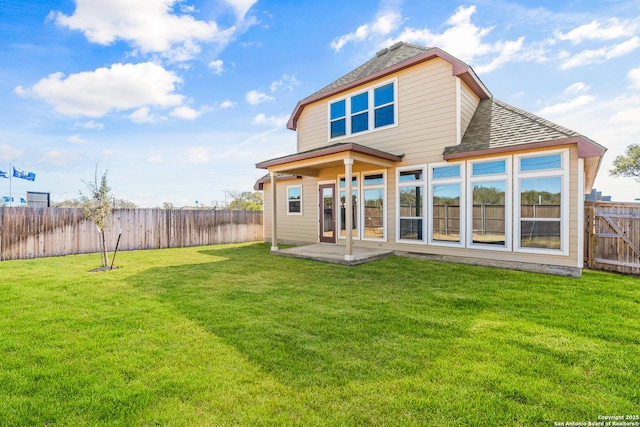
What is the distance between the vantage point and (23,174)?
11.9 metres

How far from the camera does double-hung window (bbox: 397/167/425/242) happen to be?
7.89 m

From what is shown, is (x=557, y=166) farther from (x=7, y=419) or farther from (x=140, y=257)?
(x=140, y=257)

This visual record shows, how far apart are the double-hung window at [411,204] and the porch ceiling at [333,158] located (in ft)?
1.91

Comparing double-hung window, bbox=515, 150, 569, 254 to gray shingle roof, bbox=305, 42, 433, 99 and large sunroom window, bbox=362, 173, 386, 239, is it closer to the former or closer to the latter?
large sunroom window, bbox=362, 173, 386, 239

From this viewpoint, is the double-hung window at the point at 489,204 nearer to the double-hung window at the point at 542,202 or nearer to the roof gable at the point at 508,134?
the double-hung window at the point at 542,202

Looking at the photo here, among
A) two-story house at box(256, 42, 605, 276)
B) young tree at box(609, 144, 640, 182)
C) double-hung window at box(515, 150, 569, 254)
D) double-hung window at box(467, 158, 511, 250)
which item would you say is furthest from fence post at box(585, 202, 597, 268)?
young tree at box(609, 144, 640, 182)

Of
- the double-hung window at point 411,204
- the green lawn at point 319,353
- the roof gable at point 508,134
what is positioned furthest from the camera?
the double-hung window at point 411,204

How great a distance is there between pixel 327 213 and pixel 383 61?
5.54 m

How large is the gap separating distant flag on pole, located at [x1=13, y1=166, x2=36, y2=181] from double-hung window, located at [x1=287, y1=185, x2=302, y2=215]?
11.2m

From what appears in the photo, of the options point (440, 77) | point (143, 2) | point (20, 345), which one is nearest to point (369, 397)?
point (20, 345)

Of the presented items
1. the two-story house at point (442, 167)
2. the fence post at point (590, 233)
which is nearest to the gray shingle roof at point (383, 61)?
the two-story house at point (442, 167)

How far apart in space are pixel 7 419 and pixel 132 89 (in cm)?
1700

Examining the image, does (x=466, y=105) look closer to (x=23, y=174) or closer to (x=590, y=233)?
(x=590, y=233)

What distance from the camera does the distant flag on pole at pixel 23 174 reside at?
38.1ft
